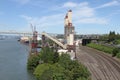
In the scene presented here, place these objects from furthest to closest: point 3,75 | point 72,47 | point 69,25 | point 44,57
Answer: point 69,25 < point 72,47 < point 44,57 < point 3,75

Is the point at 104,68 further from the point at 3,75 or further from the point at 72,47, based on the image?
the point at 72,47

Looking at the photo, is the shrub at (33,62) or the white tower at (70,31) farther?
the white tower at (70,31)

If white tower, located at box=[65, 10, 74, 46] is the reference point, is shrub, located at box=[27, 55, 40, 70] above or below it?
below

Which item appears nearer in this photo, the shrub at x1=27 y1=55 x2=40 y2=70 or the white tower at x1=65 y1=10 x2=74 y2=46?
the shrub at x1=27 y1=55 x2=40 y2=70

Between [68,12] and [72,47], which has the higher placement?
[68,12]

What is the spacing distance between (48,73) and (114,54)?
1753 centimetres

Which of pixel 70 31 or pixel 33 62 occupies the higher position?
pixel 70 31

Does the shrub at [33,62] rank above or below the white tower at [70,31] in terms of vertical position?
below

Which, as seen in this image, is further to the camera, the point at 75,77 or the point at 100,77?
the point at 100,77

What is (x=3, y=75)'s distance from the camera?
134 ft

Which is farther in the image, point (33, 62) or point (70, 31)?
point (70, 31)

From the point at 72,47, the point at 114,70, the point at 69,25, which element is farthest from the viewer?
the point at 69,25

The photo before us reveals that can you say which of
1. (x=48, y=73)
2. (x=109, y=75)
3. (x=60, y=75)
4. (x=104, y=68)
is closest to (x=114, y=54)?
(x=104, y=68)

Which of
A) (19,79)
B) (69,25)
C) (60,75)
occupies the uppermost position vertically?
(69,25)
